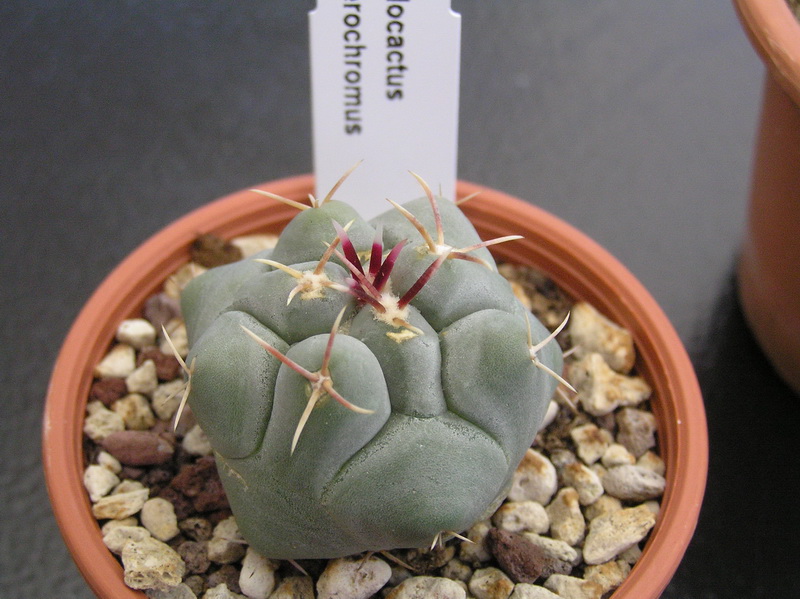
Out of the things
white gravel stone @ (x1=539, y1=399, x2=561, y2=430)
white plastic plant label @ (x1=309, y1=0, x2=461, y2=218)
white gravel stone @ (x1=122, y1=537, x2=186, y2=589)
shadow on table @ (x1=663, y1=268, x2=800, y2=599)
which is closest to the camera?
white gravel stone @ (x1=122, y1=537, x2=186, y2=589)

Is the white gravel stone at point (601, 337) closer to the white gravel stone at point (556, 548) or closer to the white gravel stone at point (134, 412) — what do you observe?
the white gravel stone at point (556, 548)

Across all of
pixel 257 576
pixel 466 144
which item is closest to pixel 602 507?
pixel 257 576

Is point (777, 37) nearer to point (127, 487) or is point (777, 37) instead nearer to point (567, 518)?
point (567, 518)

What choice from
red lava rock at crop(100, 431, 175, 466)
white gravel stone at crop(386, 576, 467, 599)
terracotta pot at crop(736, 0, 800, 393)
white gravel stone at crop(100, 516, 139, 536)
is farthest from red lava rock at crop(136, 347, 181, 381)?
terracotta pot at crop(736, 0, 800, 393)

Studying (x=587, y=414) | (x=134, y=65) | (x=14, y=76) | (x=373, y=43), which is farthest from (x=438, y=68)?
(x=14, y=76)

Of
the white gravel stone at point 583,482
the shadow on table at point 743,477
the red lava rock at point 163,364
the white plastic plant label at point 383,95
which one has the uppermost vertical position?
the white plastic plant label at point 383,95

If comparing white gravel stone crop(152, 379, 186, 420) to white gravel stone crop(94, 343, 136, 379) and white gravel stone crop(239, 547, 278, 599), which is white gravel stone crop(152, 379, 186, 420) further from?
white gravel stone crop(239, 547, 278, 599)

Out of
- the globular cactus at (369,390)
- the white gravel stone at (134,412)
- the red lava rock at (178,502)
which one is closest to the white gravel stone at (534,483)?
the globular cactus at (369,390)
